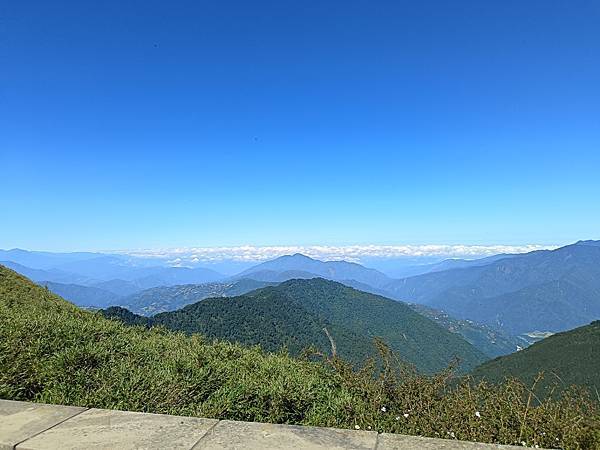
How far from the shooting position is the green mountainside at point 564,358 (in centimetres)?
6738

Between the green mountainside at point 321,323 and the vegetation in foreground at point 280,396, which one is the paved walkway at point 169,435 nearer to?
the vegetation in foreground at point 280,396

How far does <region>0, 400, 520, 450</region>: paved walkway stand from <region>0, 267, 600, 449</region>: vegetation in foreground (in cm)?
112

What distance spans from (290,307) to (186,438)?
12635cm

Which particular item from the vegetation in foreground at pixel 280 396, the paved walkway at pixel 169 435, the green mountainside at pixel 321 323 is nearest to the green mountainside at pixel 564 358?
the green mountainside at pixel 321 323

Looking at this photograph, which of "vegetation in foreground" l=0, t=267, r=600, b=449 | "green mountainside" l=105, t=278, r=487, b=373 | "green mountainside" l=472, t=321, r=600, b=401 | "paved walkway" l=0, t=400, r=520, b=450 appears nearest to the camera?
"paved walkway" l=0, t=400, r=520, b=450

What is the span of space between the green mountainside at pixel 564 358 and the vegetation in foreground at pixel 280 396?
65936mm

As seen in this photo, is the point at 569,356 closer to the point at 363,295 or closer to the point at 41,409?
the point at 41,409

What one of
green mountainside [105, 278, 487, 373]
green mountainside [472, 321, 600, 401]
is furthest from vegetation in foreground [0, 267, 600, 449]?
green mountainside [472, 321, 600, 401]

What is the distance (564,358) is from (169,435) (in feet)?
301

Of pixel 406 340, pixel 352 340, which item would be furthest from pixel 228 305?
pixel 406 340

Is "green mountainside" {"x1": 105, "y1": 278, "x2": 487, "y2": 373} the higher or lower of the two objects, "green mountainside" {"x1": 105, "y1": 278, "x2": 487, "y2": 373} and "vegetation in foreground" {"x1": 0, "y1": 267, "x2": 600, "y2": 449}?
the lower

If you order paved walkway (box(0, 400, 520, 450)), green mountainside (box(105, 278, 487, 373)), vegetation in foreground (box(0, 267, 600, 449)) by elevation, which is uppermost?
paved walkway (box(0, 400, 520, 450))

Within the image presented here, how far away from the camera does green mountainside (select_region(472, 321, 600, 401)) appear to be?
67.4 m

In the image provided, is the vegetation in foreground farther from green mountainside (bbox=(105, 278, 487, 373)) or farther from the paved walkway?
green mountainside (bbox=(105, 278, 487, 373))
